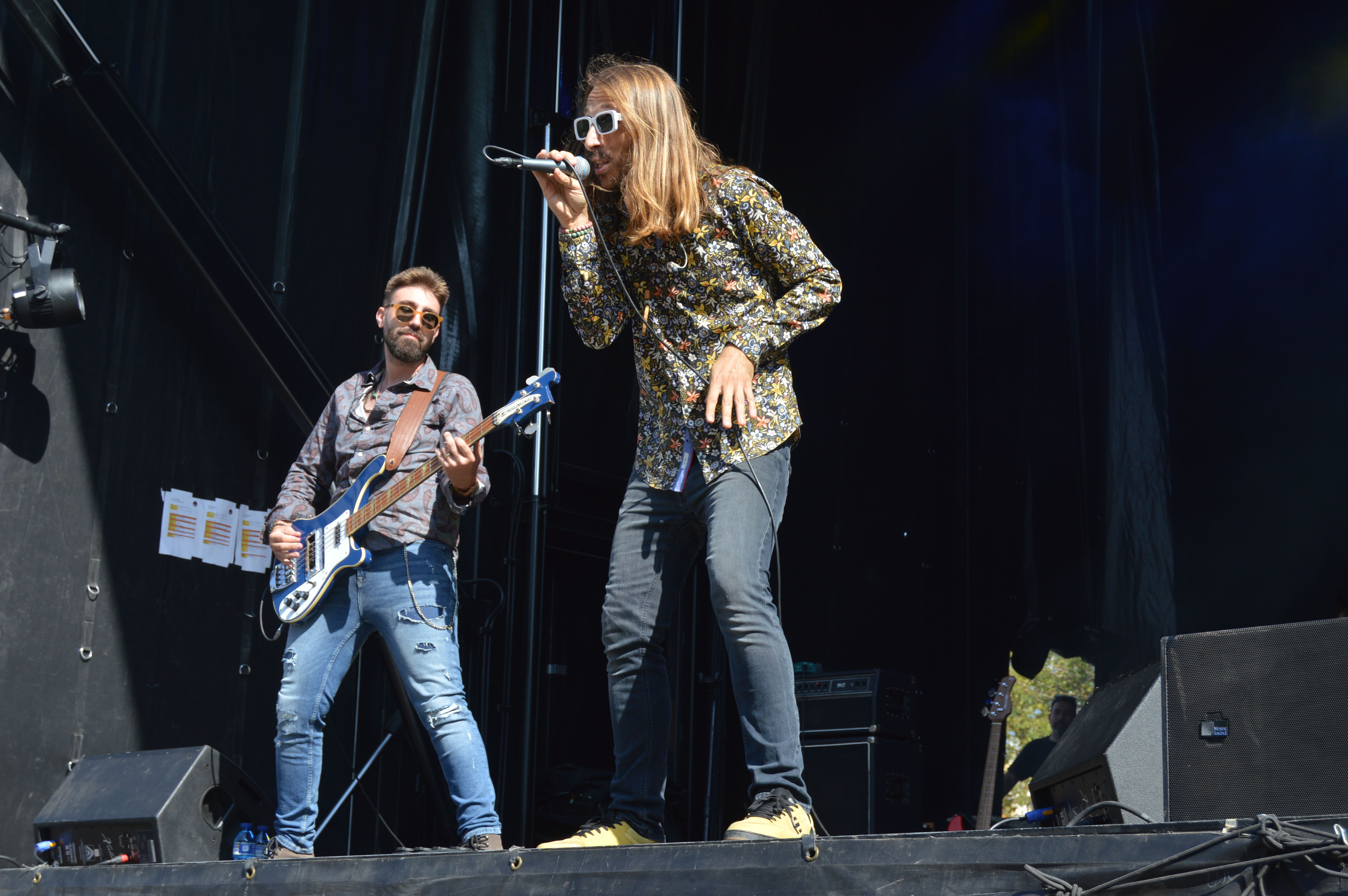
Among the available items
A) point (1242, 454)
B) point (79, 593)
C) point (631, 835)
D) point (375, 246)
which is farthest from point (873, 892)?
point (1242, 454)

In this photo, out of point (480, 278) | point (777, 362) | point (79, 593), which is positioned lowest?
point (79, 593)

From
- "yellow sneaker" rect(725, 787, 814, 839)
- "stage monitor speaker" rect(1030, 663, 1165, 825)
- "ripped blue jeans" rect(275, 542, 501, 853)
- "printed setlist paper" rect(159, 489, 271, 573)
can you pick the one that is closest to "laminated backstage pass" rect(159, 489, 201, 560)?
"printed setlist paper" rect(159, 489, 271, 573)

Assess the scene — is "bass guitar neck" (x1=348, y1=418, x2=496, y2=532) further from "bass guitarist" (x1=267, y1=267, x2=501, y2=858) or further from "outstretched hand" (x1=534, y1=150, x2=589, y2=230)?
"outstretched hand" (x1=534, y1=150, x2=589, y2=230)

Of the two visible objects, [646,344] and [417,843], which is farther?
[417,843]

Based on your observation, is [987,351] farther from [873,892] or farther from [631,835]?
[873,892]

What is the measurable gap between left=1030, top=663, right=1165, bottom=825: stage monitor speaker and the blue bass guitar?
1.63 metres

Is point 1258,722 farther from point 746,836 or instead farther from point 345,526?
point 345,526

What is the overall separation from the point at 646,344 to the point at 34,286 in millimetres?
2185

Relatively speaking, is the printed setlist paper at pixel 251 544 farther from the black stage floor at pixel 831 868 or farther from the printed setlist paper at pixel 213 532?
the black stage floor at pixel 831 868

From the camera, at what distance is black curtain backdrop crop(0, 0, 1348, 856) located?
13.2ft

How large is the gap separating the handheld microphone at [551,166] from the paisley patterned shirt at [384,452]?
98 cm

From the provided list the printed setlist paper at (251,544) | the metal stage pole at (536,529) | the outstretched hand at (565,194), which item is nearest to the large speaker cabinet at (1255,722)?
the outstretched hand at (565,194)

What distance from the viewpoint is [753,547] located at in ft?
7.57

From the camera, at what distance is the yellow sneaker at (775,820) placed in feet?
6.89
